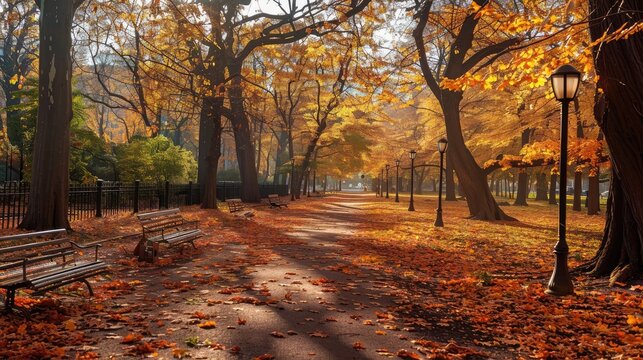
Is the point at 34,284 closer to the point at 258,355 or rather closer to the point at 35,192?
the point at 258,355

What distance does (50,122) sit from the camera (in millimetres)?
11414

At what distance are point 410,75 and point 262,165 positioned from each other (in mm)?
46955

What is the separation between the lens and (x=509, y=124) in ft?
79.7

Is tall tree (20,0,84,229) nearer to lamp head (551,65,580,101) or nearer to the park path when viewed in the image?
the park path

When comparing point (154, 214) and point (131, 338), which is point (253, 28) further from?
point (131, 338)

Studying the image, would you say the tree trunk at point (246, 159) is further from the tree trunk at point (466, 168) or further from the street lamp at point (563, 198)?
the street lamp at point (563, 198)

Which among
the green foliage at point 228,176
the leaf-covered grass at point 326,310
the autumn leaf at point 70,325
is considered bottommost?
the leaf-covered grass at point 326,310

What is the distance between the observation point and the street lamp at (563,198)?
6.86 m

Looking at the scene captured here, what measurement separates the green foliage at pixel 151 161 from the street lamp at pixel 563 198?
821 inches

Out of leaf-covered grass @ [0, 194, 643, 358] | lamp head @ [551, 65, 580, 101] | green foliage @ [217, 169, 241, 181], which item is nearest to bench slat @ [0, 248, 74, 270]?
leaf-covered grass @ [0, 194, 643, 358]

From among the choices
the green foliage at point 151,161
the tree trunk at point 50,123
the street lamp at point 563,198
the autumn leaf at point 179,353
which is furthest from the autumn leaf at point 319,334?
the green foliage at point 151,161

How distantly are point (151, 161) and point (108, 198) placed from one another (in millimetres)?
5562

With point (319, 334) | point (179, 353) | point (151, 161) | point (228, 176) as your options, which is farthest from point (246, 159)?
point (179, 353)

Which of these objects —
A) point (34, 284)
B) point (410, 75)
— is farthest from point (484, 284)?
point (410, 75)
